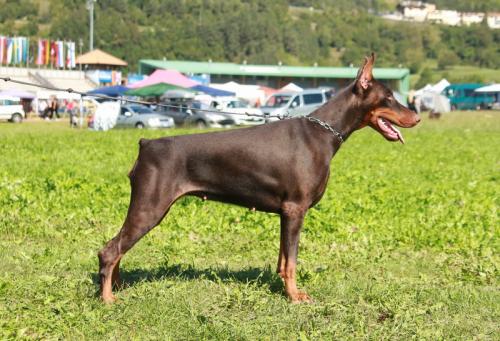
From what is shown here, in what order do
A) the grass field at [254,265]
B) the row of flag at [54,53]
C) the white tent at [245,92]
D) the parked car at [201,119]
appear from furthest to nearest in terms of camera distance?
the row of flag at [54,53]
the white tent at [245,92]
the parked car at [201,119]
the grass field at [254,265]

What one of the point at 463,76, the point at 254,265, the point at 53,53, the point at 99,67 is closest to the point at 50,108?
the point at 53,53

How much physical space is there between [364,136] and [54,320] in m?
25.5

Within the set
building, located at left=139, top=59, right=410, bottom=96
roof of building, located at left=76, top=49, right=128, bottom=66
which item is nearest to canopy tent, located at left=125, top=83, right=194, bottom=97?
roof of building, located at left=76, top=49, right=128, bottom=66

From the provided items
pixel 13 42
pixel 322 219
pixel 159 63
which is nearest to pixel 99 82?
pixel 159 63

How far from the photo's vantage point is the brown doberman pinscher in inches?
257

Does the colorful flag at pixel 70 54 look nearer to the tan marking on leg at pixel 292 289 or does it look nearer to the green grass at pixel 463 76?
the green grass at pixel 463 76

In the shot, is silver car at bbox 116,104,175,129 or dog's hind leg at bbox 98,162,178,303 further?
silver car at bbox 116,104,175,129

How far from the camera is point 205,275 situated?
Answer: 752cm

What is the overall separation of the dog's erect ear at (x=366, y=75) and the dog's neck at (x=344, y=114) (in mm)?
130

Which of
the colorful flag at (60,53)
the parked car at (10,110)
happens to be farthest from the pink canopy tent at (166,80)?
the colorful flag at (60,53)

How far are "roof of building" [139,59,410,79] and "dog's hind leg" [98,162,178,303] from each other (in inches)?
3707

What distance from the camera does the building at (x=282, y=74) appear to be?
106 meters

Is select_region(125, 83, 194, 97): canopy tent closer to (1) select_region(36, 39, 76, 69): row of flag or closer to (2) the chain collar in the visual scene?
(2) the chain collar

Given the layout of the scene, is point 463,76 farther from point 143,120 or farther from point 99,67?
point 143,120
